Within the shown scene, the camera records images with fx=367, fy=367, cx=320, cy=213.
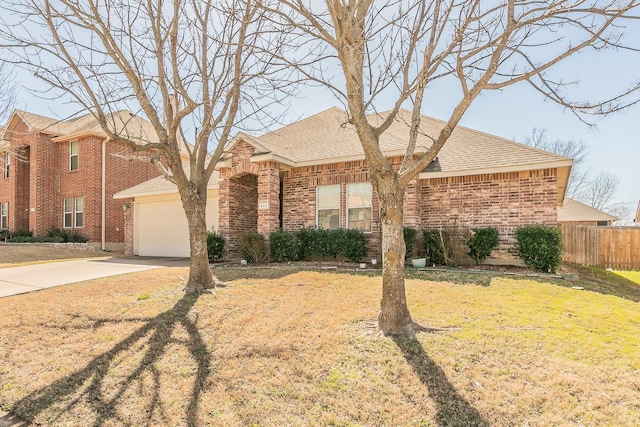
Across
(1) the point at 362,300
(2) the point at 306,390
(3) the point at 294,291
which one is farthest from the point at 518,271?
(2) the point at 306,390

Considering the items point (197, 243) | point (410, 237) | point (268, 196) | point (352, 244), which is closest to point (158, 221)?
point (268, 196)

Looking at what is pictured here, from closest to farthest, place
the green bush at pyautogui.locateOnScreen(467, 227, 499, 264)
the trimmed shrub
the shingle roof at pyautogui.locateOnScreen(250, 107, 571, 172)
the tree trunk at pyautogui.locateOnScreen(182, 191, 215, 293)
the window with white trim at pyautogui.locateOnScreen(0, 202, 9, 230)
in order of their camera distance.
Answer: the tree trunk at pyautogui.locateOnScreen(182, 191, 215, 293) < the green bush at pyautogui.locateOnScreen(467, 227, 499, 264) < the shingle roof at pyautogui.locateOnScreen(250, 107, 571, 172) < the trimmed shrub < the window with white trim at pyautogui.locateOnScreen(0, 202, 9, 230)

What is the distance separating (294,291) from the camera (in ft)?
23.4

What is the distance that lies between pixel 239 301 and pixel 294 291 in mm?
1119

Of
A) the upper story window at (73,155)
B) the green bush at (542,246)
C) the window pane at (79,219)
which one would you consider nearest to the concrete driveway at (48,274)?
the window pane at (79,219)

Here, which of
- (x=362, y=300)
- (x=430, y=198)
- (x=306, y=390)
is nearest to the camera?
(x=306, y=390)

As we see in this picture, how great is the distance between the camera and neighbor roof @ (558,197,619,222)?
27344 millimetres

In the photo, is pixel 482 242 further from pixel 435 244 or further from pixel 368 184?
pixel 368 184

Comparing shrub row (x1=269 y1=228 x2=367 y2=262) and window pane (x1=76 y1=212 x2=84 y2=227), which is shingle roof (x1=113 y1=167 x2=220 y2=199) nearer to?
window pane (x1=76 y1=212 x2=84 y2=227)

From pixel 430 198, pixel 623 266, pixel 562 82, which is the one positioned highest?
pixel 562 82

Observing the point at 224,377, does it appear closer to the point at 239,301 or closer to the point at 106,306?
the point at 239,301

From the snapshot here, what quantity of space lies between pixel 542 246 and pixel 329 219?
6.16 metres

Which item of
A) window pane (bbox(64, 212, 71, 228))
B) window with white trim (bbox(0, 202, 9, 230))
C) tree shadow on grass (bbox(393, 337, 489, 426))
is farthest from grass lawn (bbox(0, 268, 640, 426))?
window with white trim (bbox(0, 202, 9, 230))

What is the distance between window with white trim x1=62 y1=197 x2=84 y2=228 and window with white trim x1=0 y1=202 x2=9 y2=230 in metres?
5.52
